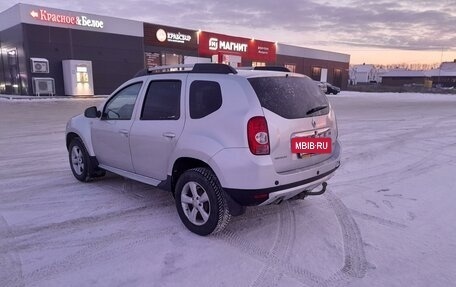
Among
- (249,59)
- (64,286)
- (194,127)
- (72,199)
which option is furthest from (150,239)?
(249,59)

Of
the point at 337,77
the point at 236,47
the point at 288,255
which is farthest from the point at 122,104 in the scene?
the point at 337,77

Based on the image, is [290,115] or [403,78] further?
[403,78]

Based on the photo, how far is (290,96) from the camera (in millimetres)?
3959

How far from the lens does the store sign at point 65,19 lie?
2645cm

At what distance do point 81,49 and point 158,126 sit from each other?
2801 centimetres

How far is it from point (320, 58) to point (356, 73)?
61031 mm

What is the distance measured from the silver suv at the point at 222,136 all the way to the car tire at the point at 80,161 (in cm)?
107

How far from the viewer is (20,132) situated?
10812mm

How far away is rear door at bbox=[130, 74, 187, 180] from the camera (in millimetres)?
4156

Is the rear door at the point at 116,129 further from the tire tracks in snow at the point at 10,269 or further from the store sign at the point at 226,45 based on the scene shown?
the store sign at the point at 226,45

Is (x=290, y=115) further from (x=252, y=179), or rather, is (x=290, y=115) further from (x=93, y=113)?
(x=93, y=113)

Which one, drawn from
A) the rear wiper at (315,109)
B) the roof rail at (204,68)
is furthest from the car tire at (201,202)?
the rear wiper at (315,109)

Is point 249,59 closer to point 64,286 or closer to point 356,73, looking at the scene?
point 64,286

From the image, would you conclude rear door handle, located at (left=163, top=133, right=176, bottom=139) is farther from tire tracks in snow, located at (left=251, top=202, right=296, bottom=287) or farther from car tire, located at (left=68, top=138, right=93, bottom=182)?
car tire, located at (left=68, top=138, right=93, bottom=182)
